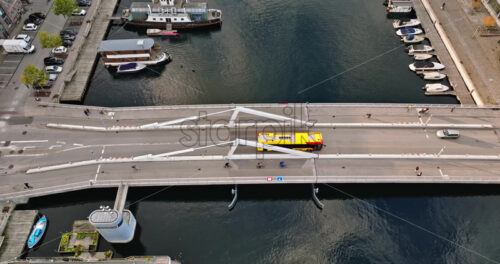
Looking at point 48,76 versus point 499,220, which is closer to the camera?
point 499,220

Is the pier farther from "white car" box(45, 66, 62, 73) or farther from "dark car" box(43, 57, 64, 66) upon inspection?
"dark car" box(43, 57, 64, 66)

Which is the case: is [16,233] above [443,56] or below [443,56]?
below

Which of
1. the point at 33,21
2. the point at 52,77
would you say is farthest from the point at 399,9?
the point at 33,21

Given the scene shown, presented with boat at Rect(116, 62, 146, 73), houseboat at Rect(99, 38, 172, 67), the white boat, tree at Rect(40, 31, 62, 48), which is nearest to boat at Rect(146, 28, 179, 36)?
houseboat at Rect(99, 38, 172, 67)

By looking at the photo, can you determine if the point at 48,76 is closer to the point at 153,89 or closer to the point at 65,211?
the point at 153,89

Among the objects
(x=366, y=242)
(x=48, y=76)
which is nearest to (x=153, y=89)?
(x=48, y=76)

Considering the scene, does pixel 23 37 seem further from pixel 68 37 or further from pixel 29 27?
pixel 68 37
